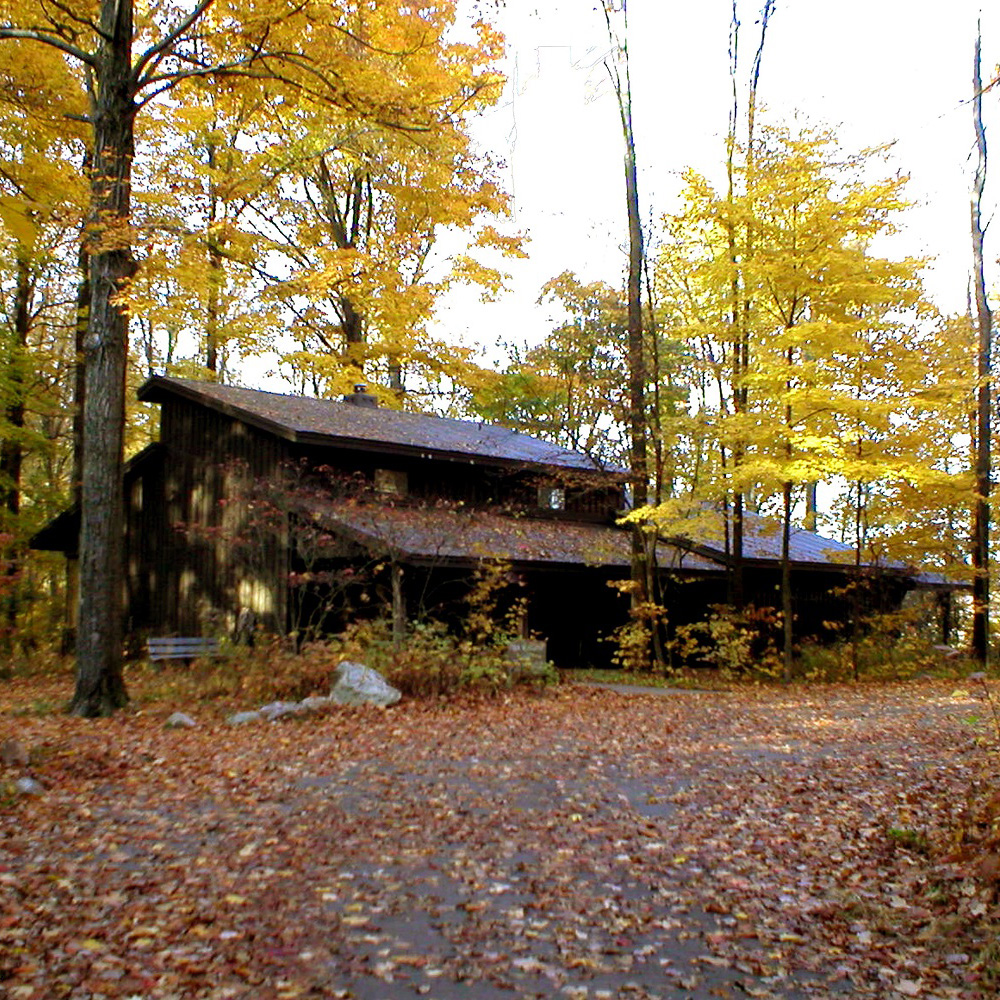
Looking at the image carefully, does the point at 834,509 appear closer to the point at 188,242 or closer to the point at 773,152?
the point at 773,152

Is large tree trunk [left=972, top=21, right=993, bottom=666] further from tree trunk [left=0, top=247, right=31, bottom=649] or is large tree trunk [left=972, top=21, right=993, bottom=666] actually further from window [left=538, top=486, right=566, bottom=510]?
tree trunk [left=0, top=247, right=31, bottom=649]

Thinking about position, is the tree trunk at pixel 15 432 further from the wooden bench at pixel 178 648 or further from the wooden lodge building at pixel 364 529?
the wooden bench at pixel 178 648

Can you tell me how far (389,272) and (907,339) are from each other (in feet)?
29.9

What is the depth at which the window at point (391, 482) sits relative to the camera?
1911 centimetres

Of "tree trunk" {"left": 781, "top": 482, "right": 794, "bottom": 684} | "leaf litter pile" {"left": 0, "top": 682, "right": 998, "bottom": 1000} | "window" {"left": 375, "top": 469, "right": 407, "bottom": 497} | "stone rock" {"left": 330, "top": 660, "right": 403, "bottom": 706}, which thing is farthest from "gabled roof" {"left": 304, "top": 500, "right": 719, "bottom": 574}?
"leaf litter pile" {"left": 0, "top": 682, "right": 998, "bottom": 1000}

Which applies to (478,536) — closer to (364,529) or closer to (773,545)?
(364,529)

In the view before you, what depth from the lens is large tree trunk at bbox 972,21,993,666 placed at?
20.1 m

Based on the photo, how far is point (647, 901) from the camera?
5.19 meters

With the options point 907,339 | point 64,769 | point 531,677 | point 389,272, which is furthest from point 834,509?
point 64,769

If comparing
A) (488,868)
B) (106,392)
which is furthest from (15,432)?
(488,868)

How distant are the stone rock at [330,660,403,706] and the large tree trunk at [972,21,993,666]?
13.1 metres

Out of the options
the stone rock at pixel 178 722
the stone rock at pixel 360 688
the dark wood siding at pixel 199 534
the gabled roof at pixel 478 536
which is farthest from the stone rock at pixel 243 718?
the dark wood siding at pixel 199 534

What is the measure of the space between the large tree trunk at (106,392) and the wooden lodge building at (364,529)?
12.3ft

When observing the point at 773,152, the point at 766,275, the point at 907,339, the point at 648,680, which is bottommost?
the point at 648,680
